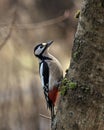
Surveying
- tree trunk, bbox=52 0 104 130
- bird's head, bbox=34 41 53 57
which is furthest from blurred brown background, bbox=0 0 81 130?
tree trunk, bbox=52 0 104 130

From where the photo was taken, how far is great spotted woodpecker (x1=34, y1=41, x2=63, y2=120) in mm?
4516

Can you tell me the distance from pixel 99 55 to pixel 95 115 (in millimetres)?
334

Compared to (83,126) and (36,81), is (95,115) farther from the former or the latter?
(36,81)

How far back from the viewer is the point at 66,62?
1038 cm

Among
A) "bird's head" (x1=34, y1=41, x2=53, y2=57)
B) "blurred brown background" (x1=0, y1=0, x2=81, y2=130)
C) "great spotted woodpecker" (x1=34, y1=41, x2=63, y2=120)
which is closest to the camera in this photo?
"great spotted woodpecker" (x1=34, y1=41, x2=63, y2=120)

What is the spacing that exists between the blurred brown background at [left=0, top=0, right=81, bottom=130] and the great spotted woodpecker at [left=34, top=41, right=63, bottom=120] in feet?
1.21

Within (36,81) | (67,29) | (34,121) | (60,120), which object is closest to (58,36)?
(67,29)

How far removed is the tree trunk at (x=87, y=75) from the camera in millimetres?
2713

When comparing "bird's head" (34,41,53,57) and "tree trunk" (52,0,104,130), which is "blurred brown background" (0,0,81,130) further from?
"tree trunk" (52,0,104,130)

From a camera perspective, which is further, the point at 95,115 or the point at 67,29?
the point at 67,29

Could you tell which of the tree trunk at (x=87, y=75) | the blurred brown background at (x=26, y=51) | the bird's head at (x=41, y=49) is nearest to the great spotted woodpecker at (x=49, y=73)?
the bird's head at (x=41, y=49)

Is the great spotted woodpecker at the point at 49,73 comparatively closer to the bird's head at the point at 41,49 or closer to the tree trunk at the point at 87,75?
the bird's head at the point at 41,49

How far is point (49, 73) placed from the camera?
462cm

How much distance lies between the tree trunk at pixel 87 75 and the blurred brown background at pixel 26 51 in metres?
1.74
